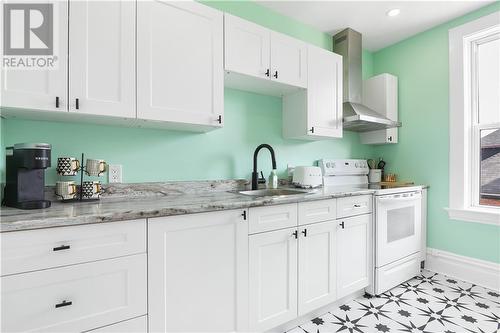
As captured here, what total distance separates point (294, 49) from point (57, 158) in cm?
189

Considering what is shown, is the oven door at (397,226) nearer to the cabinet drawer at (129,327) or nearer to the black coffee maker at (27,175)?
the cabinet drawer at (129,327)

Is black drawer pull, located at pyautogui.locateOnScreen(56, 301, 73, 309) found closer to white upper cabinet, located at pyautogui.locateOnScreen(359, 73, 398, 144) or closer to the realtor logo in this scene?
the realtor logo

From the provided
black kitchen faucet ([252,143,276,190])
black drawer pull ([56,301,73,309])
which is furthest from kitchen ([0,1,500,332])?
black kitchen faucet ([252,143,276,190])

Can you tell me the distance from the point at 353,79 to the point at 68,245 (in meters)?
2.89

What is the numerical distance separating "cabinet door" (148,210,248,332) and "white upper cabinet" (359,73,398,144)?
2.28m

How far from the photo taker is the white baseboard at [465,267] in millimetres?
2252

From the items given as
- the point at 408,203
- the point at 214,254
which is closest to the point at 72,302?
the point at 214,254

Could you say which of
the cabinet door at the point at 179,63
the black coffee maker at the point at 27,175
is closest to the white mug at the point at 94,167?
the black coffee maker at the point at 27,175


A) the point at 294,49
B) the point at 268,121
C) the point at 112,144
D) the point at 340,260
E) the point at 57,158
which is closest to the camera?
the point at 57,158

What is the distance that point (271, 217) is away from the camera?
154 cm

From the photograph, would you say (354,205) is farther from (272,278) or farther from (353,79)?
(353,79)

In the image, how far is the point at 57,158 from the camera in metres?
1.47

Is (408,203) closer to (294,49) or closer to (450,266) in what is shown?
(450,266)

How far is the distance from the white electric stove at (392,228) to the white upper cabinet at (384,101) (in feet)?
2.00
